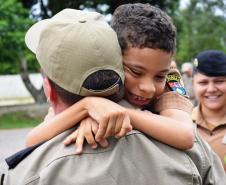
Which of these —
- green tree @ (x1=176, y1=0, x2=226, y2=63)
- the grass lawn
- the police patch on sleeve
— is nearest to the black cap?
the police patch on sleeve

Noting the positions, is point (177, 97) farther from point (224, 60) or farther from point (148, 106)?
point (224, 60)

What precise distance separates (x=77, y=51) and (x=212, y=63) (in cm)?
→ 242

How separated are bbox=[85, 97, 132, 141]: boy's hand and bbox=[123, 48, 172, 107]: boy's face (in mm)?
153

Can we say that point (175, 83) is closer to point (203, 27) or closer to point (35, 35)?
point (35, 35)

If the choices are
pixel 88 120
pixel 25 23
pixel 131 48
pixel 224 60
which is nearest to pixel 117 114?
pixel 88 120

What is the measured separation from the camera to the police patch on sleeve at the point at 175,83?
177 cm

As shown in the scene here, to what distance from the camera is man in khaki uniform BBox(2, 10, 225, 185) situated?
141 cm

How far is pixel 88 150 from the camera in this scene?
4.72 ft

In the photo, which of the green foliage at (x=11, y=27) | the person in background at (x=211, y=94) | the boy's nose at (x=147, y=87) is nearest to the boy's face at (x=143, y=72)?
the boy's nose at (x=147, y=87)

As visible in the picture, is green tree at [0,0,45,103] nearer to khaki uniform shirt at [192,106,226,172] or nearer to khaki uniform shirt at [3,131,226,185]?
khaki uniform shirt at [192,106,226,172]

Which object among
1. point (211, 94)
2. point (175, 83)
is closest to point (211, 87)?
point (211, 94)

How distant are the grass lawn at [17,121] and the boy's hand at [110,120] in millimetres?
14486

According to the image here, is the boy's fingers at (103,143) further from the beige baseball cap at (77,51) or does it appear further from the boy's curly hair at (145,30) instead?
the boy's curly hair at (145,30)

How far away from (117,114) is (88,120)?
0.38ft
